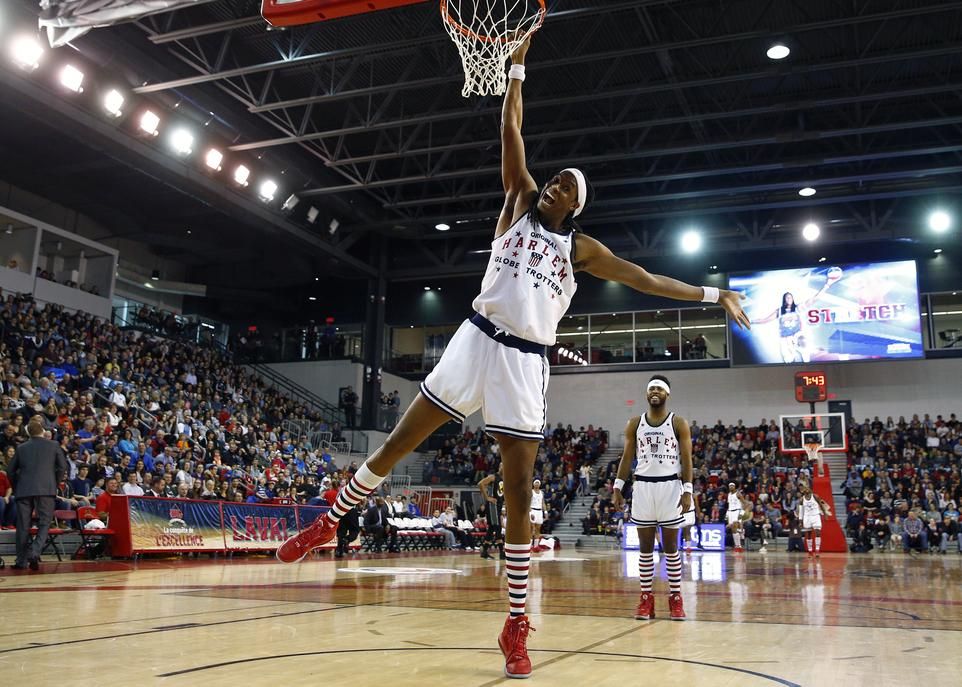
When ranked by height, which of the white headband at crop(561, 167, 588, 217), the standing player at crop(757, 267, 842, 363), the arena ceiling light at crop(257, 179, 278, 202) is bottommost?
the white headband at crop(561, 167, 588, 217)

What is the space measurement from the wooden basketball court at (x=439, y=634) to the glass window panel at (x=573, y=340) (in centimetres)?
2561

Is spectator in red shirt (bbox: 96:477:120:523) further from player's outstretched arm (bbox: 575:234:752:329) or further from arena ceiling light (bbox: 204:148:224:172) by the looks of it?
arena ceiling light (bbox: 204:148:224:172)

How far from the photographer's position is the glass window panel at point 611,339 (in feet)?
109

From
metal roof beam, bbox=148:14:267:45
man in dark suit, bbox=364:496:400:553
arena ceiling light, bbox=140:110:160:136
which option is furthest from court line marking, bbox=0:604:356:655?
arena ceiling light, bbox=140:110:160:136

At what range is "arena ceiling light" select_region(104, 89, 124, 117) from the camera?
18844 mm

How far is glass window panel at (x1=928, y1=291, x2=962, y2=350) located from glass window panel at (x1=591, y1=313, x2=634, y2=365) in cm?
1113

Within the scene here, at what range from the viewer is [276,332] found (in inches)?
1353

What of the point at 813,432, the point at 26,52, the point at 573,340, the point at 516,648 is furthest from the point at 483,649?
the point at 573,340

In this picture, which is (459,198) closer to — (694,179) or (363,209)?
(363,209)

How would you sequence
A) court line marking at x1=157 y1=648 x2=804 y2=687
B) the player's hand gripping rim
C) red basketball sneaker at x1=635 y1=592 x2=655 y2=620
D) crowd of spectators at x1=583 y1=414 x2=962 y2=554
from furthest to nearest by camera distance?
crowd of spectators at x1=583 y1=414 x2=962 y2=554 < red basketball sneaker at x1=635 y1=592 x2=655 y2=620 < the player's hand gripping rim < court line marking at x1=157 y1=648 x2=804 y2=687

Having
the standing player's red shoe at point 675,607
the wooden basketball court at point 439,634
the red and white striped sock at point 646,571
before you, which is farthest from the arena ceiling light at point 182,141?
the standing player's red shoe at point 675,607

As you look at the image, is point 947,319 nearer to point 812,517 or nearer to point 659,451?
point 812,517

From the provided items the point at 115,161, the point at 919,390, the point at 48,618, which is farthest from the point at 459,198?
the point at 48,618

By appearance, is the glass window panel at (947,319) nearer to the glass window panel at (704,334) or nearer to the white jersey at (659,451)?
the glass window panel at (704,334)
